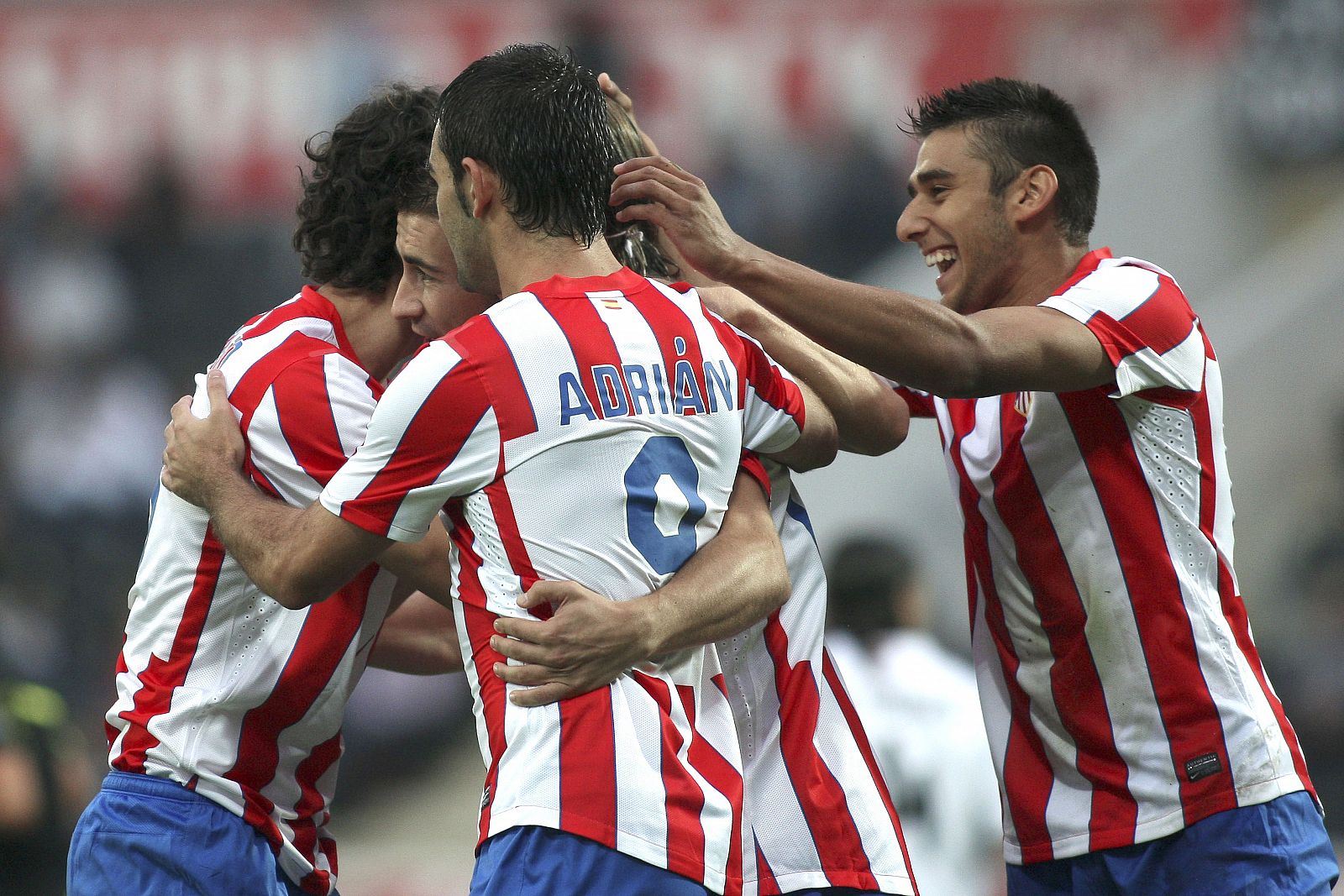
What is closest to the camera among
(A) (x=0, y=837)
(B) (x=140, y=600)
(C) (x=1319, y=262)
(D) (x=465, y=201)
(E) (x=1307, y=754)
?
(D) (x=465, y=201)

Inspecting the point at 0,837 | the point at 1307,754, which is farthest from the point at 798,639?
the point at 1307,754

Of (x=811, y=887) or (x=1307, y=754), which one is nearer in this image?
(x=811, y=887)

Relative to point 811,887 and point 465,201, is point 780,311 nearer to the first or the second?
point 465,201

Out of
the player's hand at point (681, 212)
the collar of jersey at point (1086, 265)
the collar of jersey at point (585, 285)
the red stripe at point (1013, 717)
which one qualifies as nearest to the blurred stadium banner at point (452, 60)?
the collar of jersey at point (1086, 265)

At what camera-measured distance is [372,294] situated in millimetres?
3246

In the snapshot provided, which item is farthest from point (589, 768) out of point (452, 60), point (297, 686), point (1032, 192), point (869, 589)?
point (452, 60)

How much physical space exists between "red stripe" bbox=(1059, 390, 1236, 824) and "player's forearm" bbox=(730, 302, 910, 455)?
37 cm

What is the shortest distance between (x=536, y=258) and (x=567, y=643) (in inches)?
27.3

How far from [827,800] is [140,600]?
1463 millimetres

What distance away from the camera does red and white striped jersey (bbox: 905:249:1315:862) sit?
304cm

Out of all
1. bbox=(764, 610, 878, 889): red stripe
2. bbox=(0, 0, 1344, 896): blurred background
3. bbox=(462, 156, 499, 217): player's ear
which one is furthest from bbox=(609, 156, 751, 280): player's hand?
bbox=(0, 0, 1344, 896): blurred background

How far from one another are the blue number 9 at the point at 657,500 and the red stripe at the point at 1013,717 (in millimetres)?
988

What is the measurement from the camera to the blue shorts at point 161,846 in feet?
9.63

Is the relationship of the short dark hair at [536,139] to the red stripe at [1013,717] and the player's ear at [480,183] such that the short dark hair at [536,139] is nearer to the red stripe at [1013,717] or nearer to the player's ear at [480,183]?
the player's ear at [480,183]
